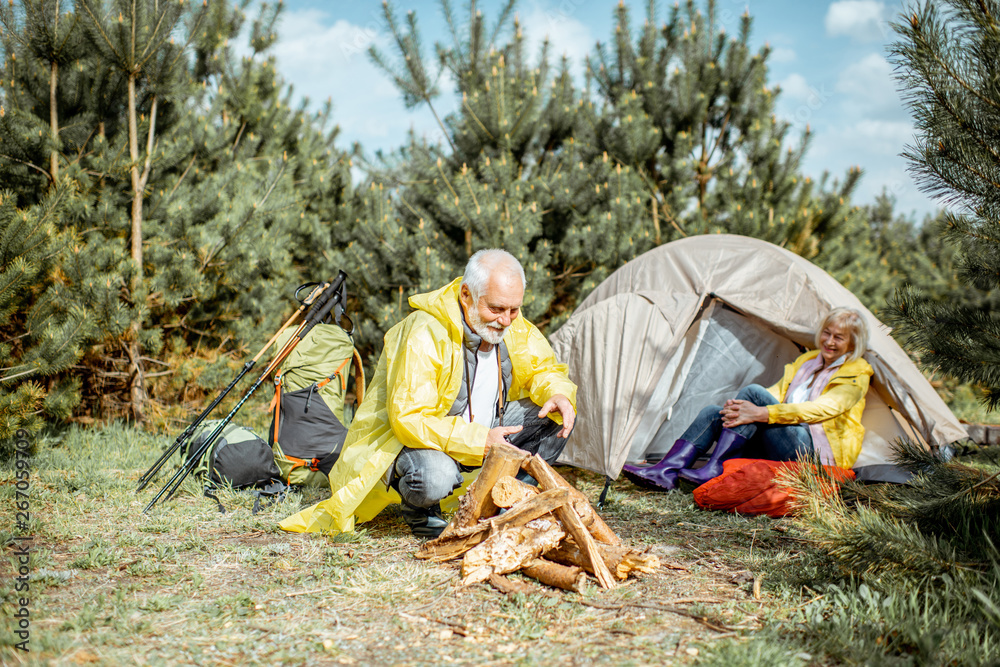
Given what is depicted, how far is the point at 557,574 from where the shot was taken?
238 centimetres

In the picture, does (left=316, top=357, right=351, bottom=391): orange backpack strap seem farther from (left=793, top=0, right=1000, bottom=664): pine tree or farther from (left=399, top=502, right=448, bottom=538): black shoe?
(left=793, top=0, right=1000, bottom=664): pine tree

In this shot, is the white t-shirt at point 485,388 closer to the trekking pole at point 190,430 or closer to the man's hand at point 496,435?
the man's hand at point 496,435

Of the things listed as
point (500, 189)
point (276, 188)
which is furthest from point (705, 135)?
point (276, 188)

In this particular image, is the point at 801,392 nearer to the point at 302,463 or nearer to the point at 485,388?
the point at 485,388

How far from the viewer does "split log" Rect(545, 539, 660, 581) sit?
2.46 metres

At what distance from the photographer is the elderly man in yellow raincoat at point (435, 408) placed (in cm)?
270

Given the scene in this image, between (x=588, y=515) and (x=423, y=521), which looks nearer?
(x=588, y=515)

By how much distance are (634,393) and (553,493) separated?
162cm

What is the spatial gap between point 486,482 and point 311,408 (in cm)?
164

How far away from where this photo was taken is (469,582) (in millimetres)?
2391

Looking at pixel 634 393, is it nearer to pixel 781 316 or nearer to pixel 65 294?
pixel 781 316

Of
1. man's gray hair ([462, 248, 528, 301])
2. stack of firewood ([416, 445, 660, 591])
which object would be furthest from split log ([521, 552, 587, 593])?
man's gray hair ([462, 248, 528, 301])

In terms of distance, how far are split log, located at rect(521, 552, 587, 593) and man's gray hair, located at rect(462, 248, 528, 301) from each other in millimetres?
1158

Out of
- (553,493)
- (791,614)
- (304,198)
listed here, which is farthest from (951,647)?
(304,198)
